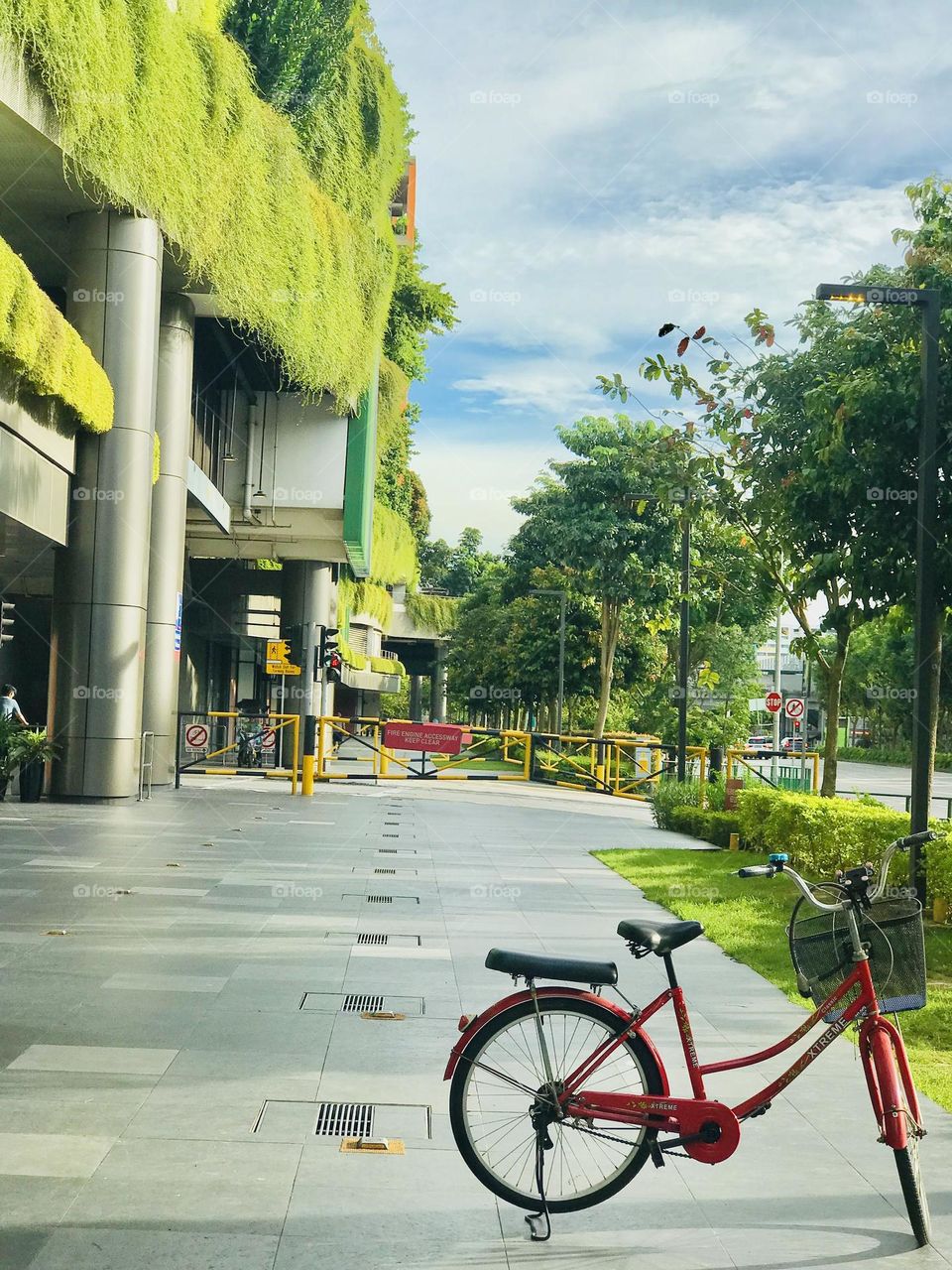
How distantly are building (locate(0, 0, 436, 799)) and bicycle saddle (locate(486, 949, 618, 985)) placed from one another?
38.0 ft

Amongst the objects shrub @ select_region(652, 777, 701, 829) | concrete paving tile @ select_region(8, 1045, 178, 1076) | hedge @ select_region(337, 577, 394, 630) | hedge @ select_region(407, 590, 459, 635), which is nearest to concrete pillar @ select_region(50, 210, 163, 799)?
shrub @ select_region(652, 777, 701, 829)

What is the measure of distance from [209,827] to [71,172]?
338 inches

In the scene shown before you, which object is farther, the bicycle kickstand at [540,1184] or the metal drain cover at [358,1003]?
the metal drain cover at [358,1003]

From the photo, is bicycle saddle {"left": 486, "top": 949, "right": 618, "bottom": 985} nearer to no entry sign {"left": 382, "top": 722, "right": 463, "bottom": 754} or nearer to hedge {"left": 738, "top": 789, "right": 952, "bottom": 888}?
hedge {"left": 738, "top": 789, "right": 952, "bottom": 888}

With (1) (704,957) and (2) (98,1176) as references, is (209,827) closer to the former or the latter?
(1) (704,957)

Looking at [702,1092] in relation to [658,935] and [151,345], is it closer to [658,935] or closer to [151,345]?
[658,935]

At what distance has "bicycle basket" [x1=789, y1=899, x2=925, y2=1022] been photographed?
14.2ft

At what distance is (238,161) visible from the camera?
20656 millimetres

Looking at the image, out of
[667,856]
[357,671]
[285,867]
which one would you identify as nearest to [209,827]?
[285,867]

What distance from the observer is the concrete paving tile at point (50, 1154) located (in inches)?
177

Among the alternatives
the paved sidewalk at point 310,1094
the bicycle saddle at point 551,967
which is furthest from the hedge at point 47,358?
the bicycle saddle at point 551,967

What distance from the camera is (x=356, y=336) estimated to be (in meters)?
28.0

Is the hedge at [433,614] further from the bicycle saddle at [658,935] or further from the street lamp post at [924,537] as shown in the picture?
the bicycle saddle at [658,935]

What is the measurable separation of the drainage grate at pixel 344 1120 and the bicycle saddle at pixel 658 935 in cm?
142
